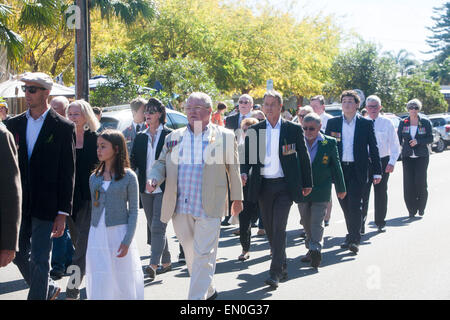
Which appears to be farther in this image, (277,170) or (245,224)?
(245,224)

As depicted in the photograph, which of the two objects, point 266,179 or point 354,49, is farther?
point 354,49

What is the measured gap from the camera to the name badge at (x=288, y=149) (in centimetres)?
688

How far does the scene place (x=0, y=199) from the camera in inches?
148

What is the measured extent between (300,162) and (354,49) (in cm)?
3276

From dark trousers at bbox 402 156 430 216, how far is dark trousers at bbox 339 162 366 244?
316 cm

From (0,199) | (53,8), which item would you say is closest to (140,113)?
(0,199)

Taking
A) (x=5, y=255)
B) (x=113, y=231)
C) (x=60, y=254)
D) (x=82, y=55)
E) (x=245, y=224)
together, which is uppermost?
(x=82, y=55)

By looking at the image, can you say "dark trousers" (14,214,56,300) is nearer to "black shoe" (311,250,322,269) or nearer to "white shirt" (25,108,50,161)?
"white shirt" (25,108,50,161)

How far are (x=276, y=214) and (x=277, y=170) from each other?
487mm

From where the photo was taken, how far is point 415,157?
11617 millimetres

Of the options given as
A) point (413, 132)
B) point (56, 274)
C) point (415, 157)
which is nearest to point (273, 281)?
point (56, 274)

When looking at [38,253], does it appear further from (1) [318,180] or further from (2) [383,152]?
(2) [383,152]
